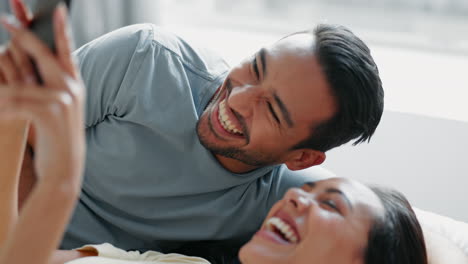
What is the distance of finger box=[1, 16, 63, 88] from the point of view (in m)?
0.70

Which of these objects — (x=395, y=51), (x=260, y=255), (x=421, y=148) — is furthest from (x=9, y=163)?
(x=395, y=51)

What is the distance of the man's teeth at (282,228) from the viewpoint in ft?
3.91

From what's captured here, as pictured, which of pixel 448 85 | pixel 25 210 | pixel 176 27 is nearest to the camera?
pixel 25 210

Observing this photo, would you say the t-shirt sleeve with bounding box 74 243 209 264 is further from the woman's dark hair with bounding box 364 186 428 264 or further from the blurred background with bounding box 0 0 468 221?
the blurred background with bounding box 0 0 468 221

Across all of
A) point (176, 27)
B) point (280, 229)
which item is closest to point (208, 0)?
point (176, 27)

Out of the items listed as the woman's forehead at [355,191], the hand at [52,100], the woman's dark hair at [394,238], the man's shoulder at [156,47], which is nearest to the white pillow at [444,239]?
the woman's dark hair at [394,238]

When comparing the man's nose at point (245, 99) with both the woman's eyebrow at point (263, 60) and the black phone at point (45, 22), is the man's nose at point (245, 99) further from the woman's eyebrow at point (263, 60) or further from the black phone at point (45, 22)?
the black phone at point (45, 22)

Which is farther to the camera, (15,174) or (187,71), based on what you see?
(187,71)

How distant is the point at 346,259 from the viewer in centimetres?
116

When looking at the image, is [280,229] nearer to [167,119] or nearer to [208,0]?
[167,119]

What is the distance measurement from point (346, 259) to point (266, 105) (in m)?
0.43

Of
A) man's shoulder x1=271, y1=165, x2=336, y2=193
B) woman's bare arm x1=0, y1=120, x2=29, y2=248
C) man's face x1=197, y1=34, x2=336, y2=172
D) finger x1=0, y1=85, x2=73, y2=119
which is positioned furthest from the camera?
man's shoulder x1=271, y1=165, x2=336, y2=193

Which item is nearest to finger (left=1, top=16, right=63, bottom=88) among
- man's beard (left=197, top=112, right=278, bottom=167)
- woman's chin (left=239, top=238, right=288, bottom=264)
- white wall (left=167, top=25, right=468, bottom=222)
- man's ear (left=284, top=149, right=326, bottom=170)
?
woman's chin (left=239, top=238, right=288, bottom=264)

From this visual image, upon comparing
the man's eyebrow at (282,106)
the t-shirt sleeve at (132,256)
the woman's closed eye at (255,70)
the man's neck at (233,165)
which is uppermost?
the woman's closed eye at (255,70)
